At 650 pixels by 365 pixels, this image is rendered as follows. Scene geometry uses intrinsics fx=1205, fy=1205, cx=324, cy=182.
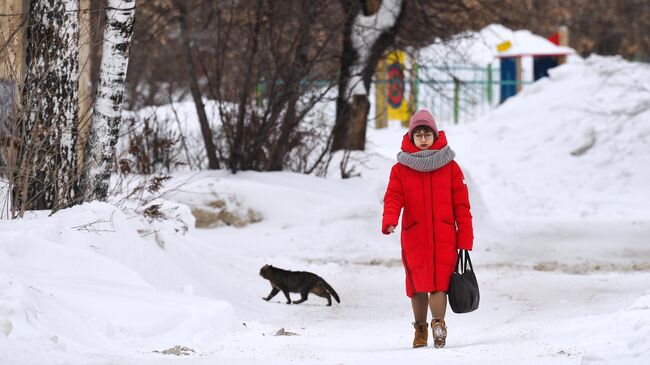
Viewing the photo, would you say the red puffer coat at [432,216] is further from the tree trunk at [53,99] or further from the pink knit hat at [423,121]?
the tree trunk at [53,99]

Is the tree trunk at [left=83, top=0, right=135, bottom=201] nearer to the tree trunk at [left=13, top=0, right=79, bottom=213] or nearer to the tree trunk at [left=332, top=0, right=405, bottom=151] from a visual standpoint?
the tree trunk at [left=13, top=0, right=79, bottom=213]

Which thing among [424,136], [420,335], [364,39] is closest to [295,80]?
[364,39]

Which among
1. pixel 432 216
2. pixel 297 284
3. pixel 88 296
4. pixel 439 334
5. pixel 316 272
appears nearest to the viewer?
pixel 88 296

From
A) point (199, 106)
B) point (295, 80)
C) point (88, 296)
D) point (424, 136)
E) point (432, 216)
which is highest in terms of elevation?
point (295, 80)

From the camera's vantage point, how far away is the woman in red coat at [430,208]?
24.7 feet

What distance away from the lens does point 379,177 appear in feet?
59.6

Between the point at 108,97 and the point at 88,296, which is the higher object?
the point at 108,97

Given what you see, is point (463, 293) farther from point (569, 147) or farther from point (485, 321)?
point (569, 147)

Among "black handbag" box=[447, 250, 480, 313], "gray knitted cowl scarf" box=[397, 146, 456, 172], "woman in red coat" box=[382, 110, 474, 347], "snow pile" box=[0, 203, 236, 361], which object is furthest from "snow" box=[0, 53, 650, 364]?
"gray knitted cowl scarf" box=[397, 146, 456, 172]

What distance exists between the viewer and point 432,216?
24.7 ft

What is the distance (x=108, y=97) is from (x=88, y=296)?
3.15 m

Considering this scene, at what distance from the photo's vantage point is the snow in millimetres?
6645

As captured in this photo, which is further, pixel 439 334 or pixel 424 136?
pixel 424 136

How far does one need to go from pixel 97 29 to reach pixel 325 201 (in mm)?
6980
